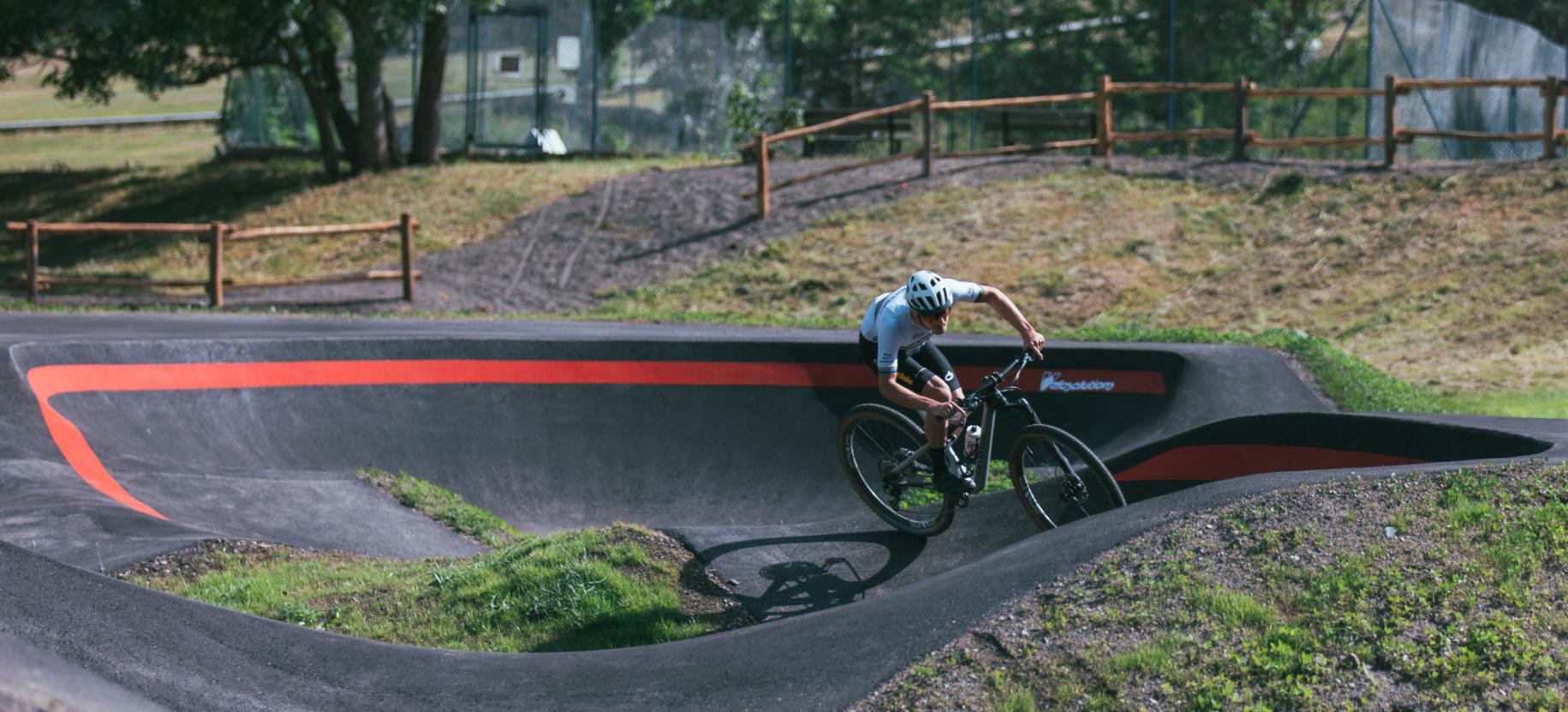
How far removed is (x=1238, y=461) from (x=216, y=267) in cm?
1670

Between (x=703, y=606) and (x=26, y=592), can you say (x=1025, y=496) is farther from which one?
(x=26, y=592)

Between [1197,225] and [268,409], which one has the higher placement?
[1197,225]

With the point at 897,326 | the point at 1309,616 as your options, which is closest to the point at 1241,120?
the point at 897,326

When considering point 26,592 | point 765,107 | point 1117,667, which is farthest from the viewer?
point 765,107

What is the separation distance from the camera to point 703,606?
25.7ft

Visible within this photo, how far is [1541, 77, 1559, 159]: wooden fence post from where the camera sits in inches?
761

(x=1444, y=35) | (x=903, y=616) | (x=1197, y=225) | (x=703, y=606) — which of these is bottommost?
(x=703, y=606)

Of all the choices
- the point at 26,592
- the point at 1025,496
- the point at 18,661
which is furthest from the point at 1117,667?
the point at 26,592

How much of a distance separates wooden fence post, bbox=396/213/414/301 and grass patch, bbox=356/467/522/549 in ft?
34.6

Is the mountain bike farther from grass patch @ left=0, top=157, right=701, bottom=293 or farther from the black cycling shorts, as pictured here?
grass patch @ left=0, top=157, right=701, bottom=293

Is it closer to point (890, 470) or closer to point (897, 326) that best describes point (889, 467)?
point (890, 470)

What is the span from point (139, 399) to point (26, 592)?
6.54 m

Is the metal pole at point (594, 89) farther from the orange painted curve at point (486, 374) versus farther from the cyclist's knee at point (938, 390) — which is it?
the cyclist's knee at point (938, 390)

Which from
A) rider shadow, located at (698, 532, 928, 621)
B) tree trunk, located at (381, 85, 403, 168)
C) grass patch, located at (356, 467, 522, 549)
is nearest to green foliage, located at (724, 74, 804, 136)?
tree trunk, located at (381, 85, 403, 168)
